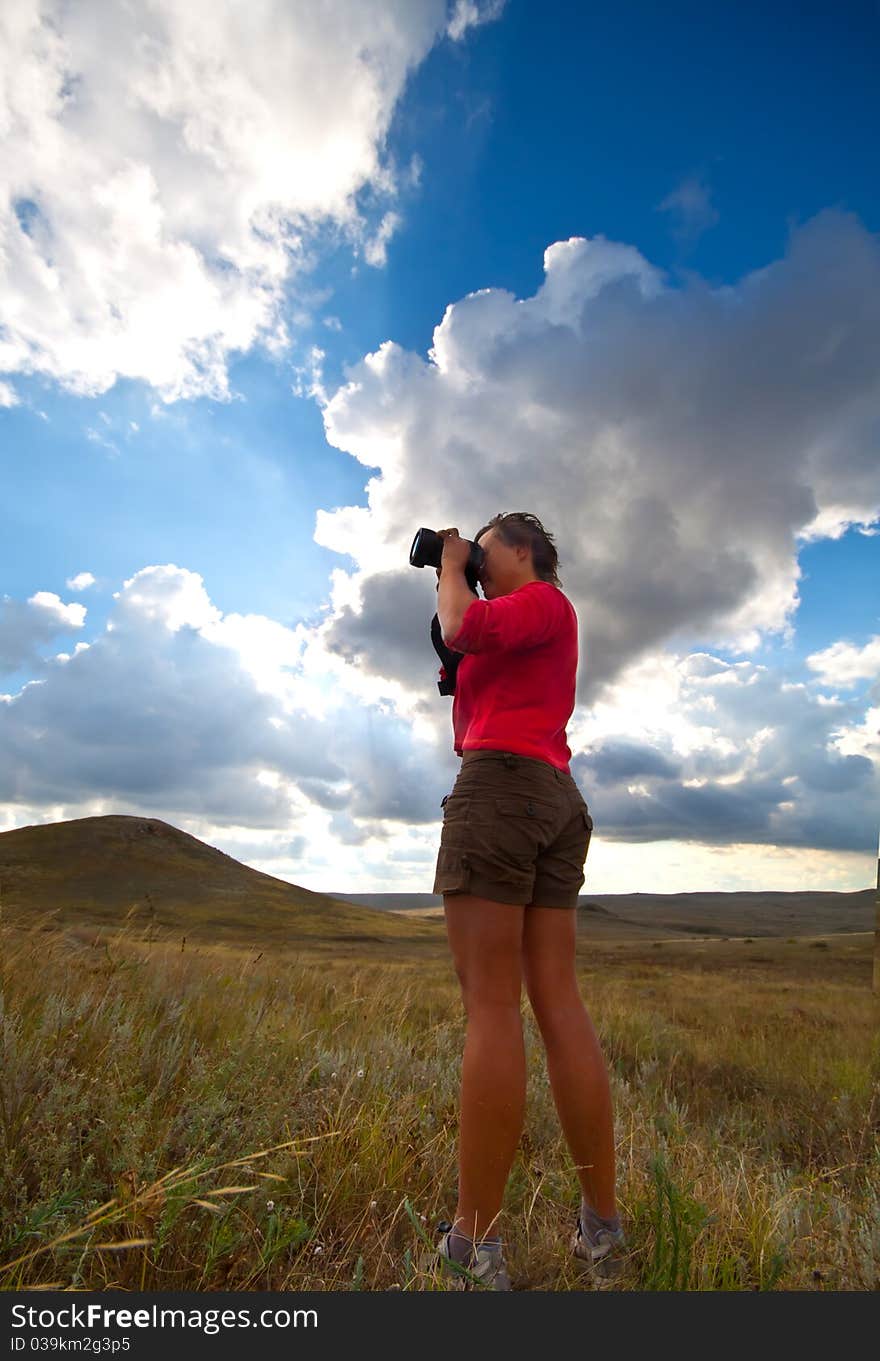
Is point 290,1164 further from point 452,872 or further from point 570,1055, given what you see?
point 452,872

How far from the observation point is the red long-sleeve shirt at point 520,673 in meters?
2.43

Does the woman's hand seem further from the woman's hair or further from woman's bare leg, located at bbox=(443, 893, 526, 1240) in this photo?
woman's bare leg, located at bbox=(443, 893, 526, 1240)

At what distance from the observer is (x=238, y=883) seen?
9288cm

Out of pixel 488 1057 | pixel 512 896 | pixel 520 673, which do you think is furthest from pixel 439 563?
pixel 488 1057

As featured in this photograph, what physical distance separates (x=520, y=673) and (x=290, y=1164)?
1.78 metres

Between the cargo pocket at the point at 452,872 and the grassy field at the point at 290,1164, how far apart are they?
79 centimetres

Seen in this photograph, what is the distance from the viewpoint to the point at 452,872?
238 centimetres

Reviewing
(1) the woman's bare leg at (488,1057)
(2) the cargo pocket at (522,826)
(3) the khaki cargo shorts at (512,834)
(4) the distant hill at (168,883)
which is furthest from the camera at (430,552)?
(4) the distant hill at (168,883)

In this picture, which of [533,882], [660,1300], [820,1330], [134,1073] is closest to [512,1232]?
[660,1300]

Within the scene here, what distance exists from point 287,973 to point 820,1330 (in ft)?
22.2

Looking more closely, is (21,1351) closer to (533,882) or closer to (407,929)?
(533,882)

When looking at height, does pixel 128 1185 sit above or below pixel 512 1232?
above

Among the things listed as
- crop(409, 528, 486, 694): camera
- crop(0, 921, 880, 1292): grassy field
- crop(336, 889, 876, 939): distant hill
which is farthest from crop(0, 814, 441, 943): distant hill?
crop(409, 528, 486, 694): camera

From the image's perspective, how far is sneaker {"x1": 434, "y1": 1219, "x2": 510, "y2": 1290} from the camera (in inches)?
78.8
